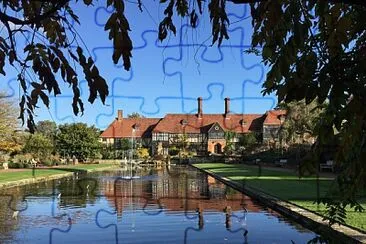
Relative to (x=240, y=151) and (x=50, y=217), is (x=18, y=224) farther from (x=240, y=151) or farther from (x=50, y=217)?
(x=240, y=151)

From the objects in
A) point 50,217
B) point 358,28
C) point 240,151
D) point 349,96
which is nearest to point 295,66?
point 349,96

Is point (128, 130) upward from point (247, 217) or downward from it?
upward

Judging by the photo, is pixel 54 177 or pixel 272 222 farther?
pixel 54 177

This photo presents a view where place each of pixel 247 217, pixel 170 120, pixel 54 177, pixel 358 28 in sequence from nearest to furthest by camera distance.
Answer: pixel 358 28 < pixel 247 217 < pixel 54 177 < pixel 170 120

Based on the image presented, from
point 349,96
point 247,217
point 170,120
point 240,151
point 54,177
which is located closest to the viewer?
point 349,96

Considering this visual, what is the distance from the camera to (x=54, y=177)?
37.0m

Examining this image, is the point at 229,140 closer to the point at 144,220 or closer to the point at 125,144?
the point at 125,144

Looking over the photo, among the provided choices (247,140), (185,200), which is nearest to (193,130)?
(247,140)

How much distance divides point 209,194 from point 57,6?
850 inches

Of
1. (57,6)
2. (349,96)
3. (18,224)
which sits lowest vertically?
(18,224)

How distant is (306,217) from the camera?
13.5 m

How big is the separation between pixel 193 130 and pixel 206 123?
254 centimetres

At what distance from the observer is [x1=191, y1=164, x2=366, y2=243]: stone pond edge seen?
10.0 metres

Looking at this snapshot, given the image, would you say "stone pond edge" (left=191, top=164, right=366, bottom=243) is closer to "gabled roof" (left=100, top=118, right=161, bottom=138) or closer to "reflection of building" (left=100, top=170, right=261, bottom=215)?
"reflection of building" (left=100, top=170, right=261, bottom=215)
